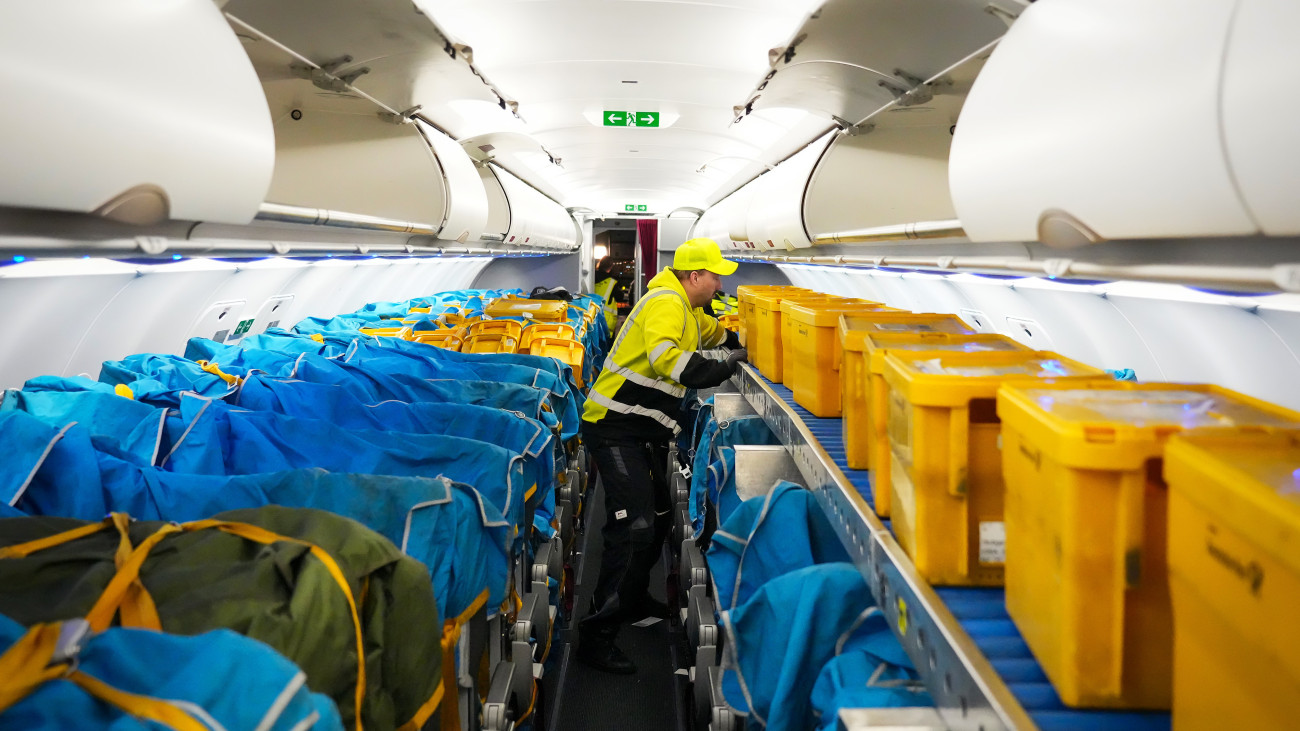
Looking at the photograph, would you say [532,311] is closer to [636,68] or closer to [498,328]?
[498,328]

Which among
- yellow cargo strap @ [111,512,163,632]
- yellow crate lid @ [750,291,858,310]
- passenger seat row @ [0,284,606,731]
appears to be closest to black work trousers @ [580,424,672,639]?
passenger seat row @ [0,284,606,731]

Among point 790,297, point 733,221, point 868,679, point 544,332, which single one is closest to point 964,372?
point 868,679

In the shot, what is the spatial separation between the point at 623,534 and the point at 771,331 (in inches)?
66.2

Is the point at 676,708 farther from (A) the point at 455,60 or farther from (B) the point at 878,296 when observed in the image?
(B) the point at 878,296

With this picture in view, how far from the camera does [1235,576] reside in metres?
0.85

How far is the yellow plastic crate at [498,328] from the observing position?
20.8 ft

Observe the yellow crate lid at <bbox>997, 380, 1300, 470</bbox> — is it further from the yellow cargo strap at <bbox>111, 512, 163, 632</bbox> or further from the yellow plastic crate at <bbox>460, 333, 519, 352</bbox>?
the yellow plastic crate at <bbox>460, 333, 519, 352</bbox>

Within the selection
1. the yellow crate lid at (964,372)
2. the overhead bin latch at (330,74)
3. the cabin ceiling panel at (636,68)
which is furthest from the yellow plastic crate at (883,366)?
the overhead bin latch at (330,74)

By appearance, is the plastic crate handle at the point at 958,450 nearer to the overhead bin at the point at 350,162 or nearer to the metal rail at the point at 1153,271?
the metal rail at the point at 1153,271

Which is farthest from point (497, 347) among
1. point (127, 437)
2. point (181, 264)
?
point (127, 437)

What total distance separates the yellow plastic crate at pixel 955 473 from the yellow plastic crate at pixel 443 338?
464 centimetres

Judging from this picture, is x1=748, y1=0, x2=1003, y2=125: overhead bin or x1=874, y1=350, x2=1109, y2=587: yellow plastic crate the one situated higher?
x1=748, y1=0, x2=1003, y2=125: overhead bin

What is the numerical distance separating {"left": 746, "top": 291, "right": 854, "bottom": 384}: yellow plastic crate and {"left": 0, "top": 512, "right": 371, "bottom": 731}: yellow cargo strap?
2.40 meters

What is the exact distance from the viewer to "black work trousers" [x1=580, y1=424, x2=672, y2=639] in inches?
189
